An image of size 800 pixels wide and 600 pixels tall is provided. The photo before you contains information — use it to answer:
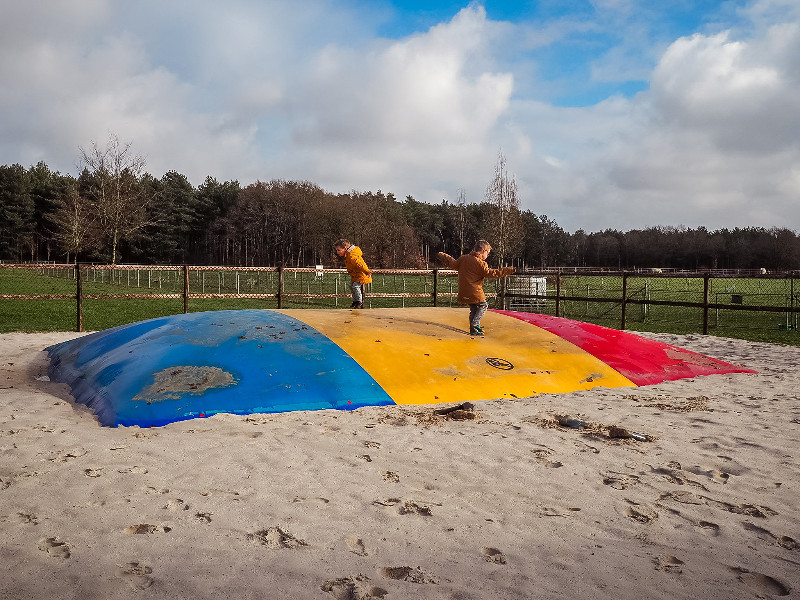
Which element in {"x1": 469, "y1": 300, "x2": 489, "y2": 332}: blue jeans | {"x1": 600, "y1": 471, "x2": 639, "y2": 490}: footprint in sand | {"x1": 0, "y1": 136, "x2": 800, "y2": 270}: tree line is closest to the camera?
{"x1": 600, "y1": 471, "x2": 639, "y2": 490}: footprint in sand

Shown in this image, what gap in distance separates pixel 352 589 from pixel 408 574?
23 cm

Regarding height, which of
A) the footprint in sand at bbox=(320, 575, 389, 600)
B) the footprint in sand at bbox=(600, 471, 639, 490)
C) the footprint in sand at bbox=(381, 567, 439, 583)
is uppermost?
the footprint in sand at bbox=(600, 471, 639, 490)

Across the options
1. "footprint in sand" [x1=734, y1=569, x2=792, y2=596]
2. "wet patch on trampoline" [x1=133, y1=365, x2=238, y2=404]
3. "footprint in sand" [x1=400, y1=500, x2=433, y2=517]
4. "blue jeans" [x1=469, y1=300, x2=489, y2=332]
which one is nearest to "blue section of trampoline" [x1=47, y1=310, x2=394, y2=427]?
"wet patch on trampoline" [x1=133, y1=365, x2=238, y2=404]

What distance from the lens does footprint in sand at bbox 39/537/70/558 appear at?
2.27 metres

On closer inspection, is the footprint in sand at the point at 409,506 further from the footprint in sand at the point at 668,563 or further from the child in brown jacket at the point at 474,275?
the child in brown jacket at the point at 474,275

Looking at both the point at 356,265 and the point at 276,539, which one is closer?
the point at 276,539

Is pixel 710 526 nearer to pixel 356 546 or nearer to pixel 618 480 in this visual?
pixel 618 480

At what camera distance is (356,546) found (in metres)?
2.40

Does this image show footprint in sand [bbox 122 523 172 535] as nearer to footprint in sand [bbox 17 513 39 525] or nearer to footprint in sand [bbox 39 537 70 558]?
footprint in sand [bbox 39 537 70 558]

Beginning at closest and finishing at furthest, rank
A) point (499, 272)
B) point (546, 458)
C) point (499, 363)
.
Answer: point (546, 458) < point (499, 363) < point (499, 272)

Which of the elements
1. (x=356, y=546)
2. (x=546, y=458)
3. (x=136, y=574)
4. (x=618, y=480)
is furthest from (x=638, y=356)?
(x=136, y=574)

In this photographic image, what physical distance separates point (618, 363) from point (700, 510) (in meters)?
3.67

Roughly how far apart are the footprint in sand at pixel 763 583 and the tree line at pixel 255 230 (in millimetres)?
28219

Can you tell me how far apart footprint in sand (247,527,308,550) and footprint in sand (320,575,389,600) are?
0.32 meters
